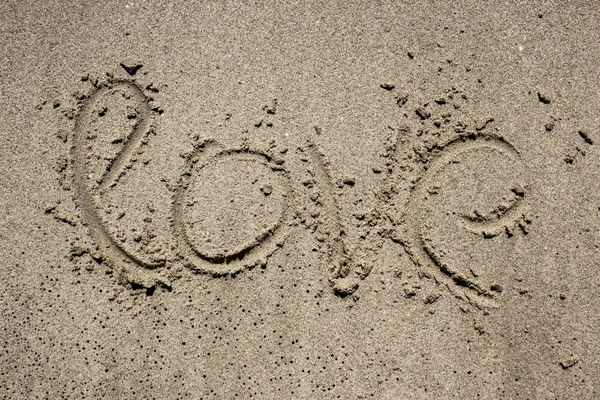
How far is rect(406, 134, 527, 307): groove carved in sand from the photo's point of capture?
1.70 m

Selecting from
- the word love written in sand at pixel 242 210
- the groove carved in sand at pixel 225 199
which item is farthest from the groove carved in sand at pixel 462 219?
the groove carved in sand at pixel 225 199

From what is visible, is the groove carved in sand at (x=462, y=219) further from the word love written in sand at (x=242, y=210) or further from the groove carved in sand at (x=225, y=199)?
the groove carved in sand at (x=225, y=199)

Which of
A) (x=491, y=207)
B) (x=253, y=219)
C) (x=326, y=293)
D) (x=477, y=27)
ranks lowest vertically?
(x=326, y=293)

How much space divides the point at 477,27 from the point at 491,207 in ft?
2.38

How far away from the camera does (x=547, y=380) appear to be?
5.37 feet

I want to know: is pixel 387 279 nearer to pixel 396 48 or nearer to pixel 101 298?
pixel 396 48

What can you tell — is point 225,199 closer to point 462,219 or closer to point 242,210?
point 242,210

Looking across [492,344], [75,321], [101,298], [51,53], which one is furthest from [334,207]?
[51,53]

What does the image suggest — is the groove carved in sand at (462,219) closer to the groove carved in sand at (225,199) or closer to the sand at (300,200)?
the sand at (300,200)

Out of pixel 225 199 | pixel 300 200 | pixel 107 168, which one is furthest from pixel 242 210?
pixel 107 168

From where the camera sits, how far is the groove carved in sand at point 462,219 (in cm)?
170

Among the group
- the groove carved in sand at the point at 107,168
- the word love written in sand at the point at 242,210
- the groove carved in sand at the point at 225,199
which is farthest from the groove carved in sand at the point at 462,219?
the groove carved in sand at the point at 107,168

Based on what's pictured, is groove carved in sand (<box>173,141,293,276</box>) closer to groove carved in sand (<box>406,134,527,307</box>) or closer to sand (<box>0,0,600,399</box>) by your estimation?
sand (<box>0,0,600,399</box>)

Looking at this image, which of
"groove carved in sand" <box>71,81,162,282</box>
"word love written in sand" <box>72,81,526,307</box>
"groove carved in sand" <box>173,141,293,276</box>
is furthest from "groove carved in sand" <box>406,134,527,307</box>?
"groove carved in sand" <box>71,81,162,282</box>
